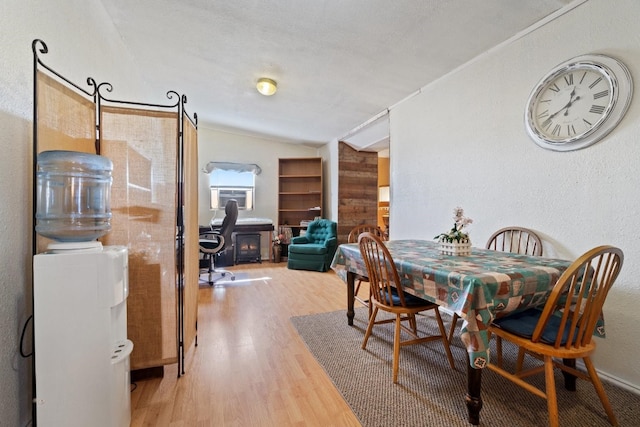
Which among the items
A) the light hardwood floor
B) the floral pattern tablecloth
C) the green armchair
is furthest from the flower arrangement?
the green armchair

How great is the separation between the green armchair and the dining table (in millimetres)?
2922

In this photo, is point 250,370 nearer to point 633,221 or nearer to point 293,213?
point 633,221

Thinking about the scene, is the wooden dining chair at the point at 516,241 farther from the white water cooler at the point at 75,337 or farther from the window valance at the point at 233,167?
the window valance at the point at 233,167

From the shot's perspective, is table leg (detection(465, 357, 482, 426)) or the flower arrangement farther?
the flower arrangement

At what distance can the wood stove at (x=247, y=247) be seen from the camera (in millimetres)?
5375

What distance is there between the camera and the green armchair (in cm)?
465

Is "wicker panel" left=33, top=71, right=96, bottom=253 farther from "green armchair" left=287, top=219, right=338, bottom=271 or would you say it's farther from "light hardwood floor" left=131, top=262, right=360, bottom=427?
"green armchair" left=287, top=219, right=338, bottom=271

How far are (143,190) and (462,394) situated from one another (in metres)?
2.26

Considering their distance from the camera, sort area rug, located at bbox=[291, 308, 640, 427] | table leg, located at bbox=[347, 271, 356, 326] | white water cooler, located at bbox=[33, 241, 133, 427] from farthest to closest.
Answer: table leg, located at bbox=[347, 271, 356, 326] < area rug, located at bbox=[291, 308, 640, 427] < white water cooler, located at bbox=[33, 241, 133, 427]

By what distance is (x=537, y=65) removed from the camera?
2.08 m

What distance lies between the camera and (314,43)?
2434 millimetres

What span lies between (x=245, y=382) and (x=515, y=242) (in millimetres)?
2278

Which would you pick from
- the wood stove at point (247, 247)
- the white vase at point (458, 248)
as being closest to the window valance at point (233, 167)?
the wood stove at point (247, 247)

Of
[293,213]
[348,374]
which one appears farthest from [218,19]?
[293,213]
